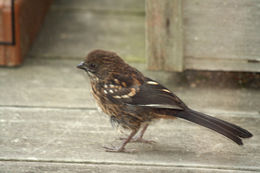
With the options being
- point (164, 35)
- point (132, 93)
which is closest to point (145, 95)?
point (132, 93)

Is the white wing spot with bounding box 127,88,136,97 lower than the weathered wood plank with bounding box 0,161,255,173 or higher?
higher

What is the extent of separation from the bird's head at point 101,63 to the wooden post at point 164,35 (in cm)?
91

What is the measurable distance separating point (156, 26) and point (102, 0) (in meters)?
2.45

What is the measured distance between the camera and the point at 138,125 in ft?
12.0

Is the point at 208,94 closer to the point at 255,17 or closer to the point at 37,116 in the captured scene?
the point at 255,17

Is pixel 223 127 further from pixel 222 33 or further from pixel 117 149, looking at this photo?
pixel 222 33

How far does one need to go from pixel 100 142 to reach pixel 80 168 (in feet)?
1.53

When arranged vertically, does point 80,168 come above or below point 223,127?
below

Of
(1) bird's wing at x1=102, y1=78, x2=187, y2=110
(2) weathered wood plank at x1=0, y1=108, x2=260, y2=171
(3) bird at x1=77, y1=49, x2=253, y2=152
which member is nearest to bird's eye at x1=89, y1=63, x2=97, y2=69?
(3) bird at x1=77, y1=49, x2=253, y2=152

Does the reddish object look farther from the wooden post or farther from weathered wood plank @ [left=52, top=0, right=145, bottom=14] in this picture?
the wooden post

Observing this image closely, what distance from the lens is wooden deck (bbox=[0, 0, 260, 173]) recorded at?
334 cm

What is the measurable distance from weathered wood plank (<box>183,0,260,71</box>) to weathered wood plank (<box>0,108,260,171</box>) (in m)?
0.69

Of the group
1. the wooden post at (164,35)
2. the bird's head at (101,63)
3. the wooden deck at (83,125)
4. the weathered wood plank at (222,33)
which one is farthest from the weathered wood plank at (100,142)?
the wooden post at (164,35)

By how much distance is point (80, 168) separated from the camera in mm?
3254
